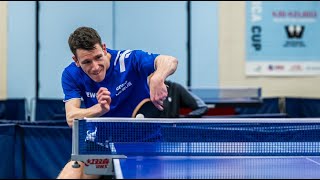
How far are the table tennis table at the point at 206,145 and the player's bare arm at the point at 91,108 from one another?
3.4 inches

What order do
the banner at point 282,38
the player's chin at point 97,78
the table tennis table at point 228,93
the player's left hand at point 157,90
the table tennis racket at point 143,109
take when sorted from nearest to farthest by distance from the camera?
the player's left hand at point 157,90 < the player's chin at point 97,78 < the table tennis racket at point 143,109 < the table tennis table at point 228,93 < the banner at point 282,38

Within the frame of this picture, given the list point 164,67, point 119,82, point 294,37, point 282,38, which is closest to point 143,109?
point 119,82

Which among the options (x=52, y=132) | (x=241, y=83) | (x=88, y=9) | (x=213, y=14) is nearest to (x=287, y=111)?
(x=241, y=83)

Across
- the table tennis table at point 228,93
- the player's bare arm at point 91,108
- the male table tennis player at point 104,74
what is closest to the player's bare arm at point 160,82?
the male table tennis player at point 104,74

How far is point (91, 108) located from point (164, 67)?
46 centimetres

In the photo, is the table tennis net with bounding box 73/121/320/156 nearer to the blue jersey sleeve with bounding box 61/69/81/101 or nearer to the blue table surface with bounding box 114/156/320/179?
the blue table surface with bounding box 114/156/320/179

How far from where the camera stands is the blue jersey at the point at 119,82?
3330 millimetres

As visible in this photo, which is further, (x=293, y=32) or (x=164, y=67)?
(x=293, y=32)

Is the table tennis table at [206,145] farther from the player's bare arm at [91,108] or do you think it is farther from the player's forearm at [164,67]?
the player's forearm at [164,67]

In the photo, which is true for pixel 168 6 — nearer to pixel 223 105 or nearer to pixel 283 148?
pixel 223 105

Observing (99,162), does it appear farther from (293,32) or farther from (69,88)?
(293,32)

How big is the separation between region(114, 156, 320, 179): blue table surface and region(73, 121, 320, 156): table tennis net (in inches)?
3.5

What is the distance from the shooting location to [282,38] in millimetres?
10672

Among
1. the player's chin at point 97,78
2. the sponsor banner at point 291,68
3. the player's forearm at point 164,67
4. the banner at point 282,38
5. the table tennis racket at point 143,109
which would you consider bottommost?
the table tennis racket at point 143,109
